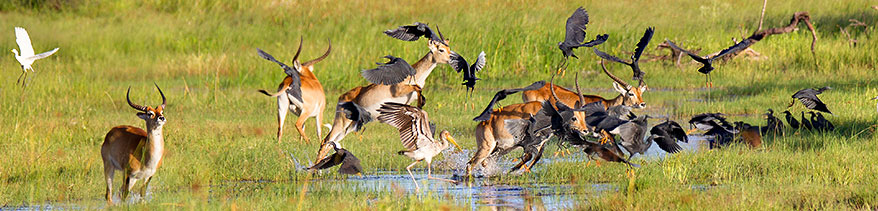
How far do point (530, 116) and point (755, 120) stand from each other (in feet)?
15.9

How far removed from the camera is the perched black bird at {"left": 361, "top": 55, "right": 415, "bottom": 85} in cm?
857

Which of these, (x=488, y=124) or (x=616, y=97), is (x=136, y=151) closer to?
(x=488, y=124)

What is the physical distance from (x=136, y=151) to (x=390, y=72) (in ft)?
7.41

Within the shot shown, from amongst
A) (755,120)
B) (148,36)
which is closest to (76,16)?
(148,36)

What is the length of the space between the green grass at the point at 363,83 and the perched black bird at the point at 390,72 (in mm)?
897

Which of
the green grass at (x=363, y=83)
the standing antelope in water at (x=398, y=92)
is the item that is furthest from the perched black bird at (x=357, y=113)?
the standing antelope in water at (x=398, y=92)

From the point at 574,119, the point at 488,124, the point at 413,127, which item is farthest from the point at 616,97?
the point at 413,127

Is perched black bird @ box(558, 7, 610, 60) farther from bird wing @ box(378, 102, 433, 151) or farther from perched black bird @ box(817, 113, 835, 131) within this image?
perched black bird @ box(817, 113, 835, 131)

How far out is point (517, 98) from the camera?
15023 mm

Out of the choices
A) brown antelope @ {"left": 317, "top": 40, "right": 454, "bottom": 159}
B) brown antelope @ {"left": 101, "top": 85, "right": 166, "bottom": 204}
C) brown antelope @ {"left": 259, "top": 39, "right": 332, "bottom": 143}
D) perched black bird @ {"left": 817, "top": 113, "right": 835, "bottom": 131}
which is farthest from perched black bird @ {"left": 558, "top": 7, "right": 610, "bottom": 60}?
brown antelope @ {"left": 101, "top": 85, "right": 166, "bottom": 204}

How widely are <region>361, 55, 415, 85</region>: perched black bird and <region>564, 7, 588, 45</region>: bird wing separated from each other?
1.32 metres

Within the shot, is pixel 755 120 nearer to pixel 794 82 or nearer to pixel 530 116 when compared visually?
pixel 794 82

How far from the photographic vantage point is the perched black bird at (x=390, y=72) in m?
8.57

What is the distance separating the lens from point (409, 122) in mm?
8008
